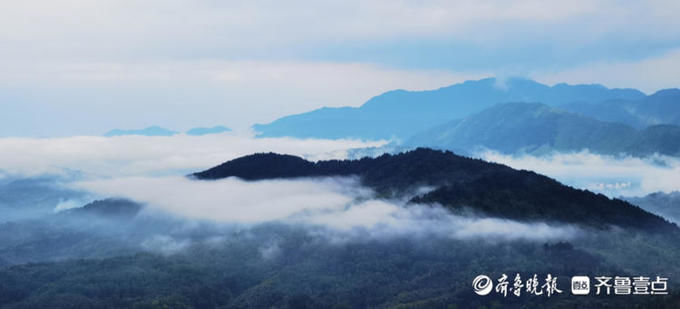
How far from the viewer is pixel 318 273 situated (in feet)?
525

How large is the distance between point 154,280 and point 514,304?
88192 millimetres

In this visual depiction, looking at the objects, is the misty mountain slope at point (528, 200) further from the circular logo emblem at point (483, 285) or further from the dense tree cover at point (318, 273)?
the circular logo emblem at point (483, 285)

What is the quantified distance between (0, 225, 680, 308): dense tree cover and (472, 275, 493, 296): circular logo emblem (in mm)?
1464

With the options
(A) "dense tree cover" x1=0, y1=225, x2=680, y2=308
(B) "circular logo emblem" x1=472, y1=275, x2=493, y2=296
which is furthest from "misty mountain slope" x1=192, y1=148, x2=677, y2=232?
(B) "circular logo emblem" x1=472, y1=275, x2=493, y2=296

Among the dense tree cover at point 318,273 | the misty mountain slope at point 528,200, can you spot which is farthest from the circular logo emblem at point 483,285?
the misty mountain slope at point 528,200

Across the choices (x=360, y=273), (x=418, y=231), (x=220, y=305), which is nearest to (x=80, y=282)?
(x=220, y=305)

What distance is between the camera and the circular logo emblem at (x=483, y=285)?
115 metres

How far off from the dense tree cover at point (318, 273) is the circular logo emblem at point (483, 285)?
4.80 ft

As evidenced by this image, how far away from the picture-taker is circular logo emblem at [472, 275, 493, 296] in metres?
115

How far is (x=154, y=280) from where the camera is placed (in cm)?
15700

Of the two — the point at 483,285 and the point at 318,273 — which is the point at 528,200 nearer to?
the point at 318,273


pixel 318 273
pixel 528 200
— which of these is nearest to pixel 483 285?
pixel 318 273

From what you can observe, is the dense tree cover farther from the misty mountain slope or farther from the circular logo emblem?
the misty mountain slope

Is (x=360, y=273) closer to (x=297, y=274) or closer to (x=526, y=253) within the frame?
(x=297, y=274)
